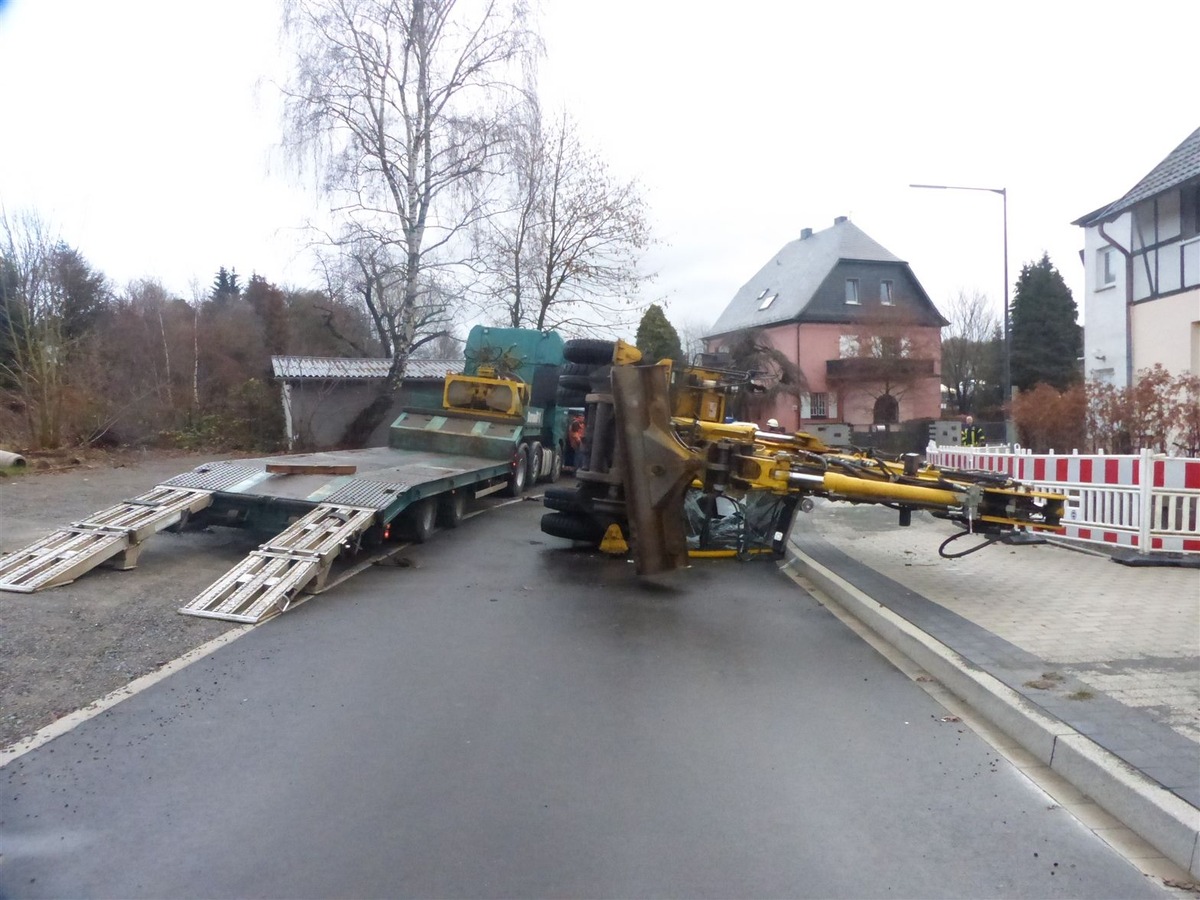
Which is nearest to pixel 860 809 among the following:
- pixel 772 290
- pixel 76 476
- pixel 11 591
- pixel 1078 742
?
pixel 1078 742

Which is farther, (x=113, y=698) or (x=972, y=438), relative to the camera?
(x=972, y=438)

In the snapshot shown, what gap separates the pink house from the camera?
125 feet

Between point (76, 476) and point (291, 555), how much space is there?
39.5 ft

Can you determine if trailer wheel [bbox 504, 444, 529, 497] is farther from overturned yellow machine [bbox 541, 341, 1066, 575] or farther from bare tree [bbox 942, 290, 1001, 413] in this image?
bare tree [bbox 942, 290, 1001, 413]

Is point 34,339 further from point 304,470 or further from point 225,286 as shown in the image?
point 225,286

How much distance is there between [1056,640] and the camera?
22.6 feet

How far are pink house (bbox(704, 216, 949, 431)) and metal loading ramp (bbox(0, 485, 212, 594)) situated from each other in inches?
1177

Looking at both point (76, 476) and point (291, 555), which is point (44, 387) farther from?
point (291, 555)

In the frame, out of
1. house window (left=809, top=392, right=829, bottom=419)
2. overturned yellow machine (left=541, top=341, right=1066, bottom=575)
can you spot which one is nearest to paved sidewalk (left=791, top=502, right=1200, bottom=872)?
overturned yellow machine (left=541, top=341, right=1066, bottom=575)

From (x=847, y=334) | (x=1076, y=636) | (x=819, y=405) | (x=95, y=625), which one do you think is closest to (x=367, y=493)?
(x=95, y=625)

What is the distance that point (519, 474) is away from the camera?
18609 millimetres

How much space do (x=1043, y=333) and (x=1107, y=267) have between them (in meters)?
26.2

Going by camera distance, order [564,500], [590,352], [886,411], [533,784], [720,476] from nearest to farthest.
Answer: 1. [533,784]
2. [720,476]
3. [564,500]
4. [590,352]
5. [886,411]

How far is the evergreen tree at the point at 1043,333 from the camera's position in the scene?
1828 inches
